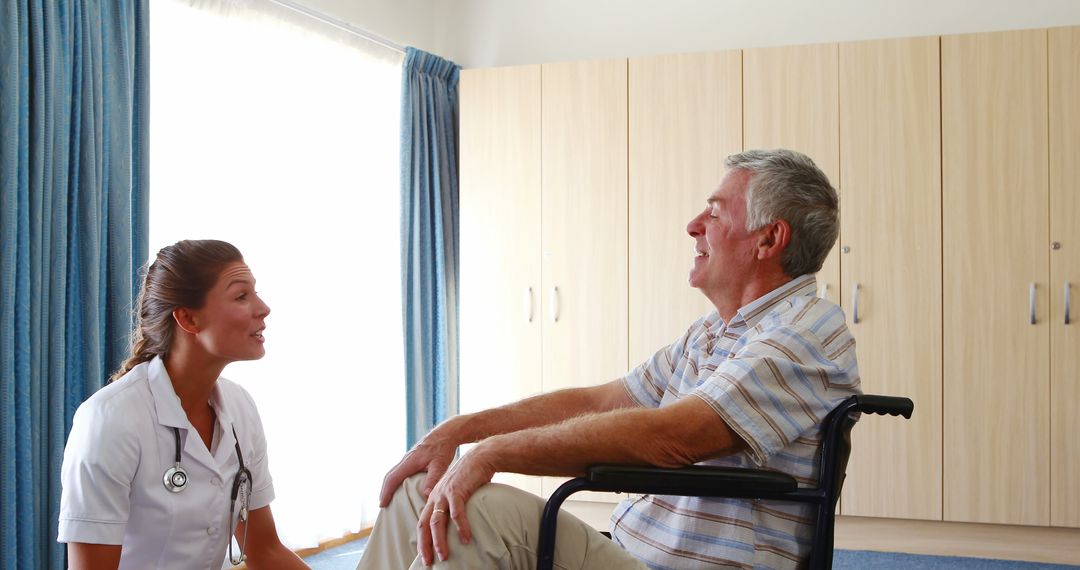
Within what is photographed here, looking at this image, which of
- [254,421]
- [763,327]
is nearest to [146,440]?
[254,421]

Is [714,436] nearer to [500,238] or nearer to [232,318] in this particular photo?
[232,318]

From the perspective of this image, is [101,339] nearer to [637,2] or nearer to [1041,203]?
[637,2]

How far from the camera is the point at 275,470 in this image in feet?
11.9

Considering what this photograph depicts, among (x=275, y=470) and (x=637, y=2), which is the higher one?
(x=637, y=2)

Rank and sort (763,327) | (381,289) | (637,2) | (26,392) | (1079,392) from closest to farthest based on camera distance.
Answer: (763,327) < (26,392) < (1079,392) < (381,289) < (637,2)

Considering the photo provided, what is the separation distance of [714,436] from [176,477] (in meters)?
0.98

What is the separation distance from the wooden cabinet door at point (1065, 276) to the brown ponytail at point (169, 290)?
2951 mm

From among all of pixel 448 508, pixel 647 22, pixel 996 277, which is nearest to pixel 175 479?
pixel 448 508

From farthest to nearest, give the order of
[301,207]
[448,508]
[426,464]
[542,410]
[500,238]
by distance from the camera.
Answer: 1. [500,238]
2. [301,207]
3. [542,410]
4. [426,464]
5. [448,508]

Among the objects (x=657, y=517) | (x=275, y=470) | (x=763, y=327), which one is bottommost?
(x=275, y=470)

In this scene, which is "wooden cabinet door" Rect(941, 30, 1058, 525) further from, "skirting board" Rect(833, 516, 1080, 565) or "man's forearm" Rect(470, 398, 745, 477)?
"man's forearm" Rect(470, 398, 745, 477)

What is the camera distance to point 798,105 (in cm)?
382

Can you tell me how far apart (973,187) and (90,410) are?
3.10 m

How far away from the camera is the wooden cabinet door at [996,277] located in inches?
140
